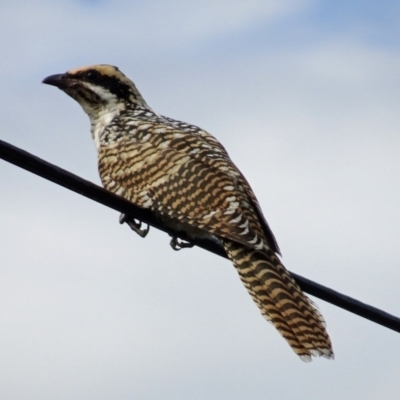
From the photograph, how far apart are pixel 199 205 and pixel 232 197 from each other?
0.23m

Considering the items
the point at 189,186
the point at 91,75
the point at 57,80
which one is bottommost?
the point at 189,186

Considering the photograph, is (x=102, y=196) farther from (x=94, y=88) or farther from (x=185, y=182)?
(x=94, y=88)

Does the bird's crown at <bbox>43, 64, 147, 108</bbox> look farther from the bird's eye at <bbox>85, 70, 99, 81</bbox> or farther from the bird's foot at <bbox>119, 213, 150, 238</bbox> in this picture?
the bird's foot at <bbox>119, 213, 150, 238</bbox>

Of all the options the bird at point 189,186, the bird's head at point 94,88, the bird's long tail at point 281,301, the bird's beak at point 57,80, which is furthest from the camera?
the bird's head at point 94,88

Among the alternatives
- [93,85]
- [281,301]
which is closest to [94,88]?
[93,85]

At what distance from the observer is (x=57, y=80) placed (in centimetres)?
962

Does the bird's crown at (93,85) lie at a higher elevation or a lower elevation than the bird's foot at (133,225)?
higher

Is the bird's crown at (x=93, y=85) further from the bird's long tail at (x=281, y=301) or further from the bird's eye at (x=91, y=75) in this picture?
the bird's long tail at (x=281, y=301)

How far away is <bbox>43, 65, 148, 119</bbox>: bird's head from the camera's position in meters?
9.66

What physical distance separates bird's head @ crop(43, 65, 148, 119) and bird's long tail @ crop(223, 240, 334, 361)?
274 centimetres

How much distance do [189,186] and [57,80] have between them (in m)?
2.31

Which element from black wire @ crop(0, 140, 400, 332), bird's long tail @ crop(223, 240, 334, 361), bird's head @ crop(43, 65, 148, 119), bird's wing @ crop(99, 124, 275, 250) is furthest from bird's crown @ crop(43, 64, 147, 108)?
black wire @ crop(0, 140, 400, 332)

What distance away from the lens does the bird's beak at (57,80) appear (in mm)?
9547

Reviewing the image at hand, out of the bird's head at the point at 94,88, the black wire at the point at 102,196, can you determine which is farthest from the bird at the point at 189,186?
the black wire at the point at 102,196
